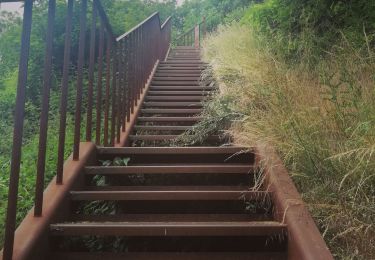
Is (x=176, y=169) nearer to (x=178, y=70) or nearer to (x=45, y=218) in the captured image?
(x=45, y=218)

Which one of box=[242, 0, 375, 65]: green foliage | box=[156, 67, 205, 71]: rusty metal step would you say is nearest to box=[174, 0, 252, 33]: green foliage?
box=[156, 67, 205, 71]: rusty metal step

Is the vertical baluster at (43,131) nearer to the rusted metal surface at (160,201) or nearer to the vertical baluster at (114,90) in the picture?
the rusted metal surface at (160,201)

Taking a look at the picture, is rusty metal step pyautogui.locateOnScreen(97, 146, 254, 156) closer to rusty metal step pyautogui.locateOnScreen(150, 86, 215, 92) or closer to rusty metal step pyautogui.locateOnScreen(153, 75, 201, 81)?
rusty metal step pyautogui.locateOnScreen(150, 86, 215, 92)

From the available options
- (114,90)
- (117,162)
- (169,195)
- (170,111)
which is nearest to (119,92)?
(114,90)

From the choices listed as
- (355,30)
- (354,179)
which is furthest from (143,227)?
(355,30)

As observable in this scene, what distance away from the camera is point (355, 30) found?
4.06 metres

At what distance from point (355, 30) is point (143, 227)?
3280mm

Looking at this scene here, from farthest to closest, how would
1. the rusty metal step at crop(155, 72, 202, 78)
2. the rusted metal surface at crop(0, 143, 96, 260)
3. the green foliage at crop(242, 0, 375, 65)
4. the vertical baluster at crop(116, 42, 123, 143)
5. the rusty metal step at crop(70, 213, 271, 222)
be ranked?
the rusty metal step at crop(155, 72, 202, 78)
the green foliage at crop(242, 0, 375, 65)
the vertical baluster at crop(116, 42, 123, 143)
the rusty metal step at crop(70, 213, 271, 222)
the rusted metal surface at crop(0, 143, 96, 260)

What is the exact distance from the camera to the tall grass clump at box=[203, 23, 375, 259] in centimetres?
183

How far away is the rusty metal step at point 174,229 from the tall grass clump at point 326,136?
0.95ft

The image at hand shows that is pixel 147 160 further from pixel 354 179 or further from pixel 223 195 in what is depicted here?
pixel 354 179

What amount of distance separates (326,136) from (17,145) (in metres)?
1.73

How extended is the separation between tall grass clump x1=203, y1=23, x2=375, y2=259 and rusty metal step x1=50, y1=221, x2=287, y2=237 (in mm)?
289

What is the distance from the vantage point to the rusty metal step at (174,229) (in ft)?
6.56
